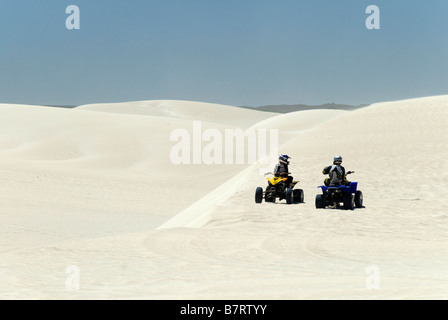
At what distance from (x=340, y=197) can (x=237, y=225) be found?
2874 mm

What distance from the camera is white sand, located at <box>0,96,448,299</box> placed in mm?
7906

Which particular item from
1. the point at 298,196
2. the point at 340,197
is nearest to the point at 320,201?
the point at 340,197

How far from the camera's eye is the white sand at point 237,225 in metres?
7.91

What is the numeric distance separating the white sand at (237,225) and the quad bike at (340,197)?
0.87 ft

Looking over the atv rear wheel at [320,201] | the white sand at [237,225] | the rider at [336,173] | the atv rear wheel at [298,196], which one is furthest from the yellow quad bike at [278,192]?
the rider at [336,173]

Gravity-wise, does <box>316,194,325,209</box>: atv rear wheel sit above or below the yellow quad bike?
below

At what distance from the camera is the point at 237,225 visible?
1386 cm

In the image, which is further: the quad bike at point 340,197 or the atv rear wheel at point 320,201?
the atv rear wheel at point 320,201

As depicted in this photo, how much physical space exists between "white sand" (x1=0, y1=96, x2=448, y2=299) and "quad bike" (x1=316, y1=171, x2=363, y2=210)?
26 cm

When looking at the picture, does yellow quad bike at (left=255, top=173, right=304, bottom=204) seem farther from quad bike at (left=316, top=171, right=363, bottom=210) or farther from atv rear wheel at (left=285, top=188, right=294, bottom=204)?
quad bike at (left=316, top=171, right=363, bottom=210)

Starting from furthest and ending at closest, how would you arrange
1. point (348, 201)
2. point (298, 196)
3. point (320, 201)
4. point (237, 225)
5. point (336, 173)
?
point (298, 196) < point (320, 201) < point (348, 201) < point (336, 173) < point (237, 225)

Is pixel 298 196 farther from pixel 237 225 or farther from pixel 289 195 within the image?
pixel 237 225

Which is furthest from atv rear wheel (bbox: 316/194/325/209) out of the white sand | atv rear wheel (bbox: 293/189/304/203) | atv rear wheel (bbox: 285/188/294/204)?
atv rear wheel (bbox: 293/189/304/203)

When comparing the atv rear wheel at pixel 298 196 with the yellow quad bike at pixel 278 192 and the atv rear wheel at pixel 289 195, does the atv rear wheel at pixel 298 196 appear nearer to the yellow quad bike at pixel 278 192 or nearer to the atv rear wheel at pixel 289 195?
the yellow quad bike at pixel 278 192
